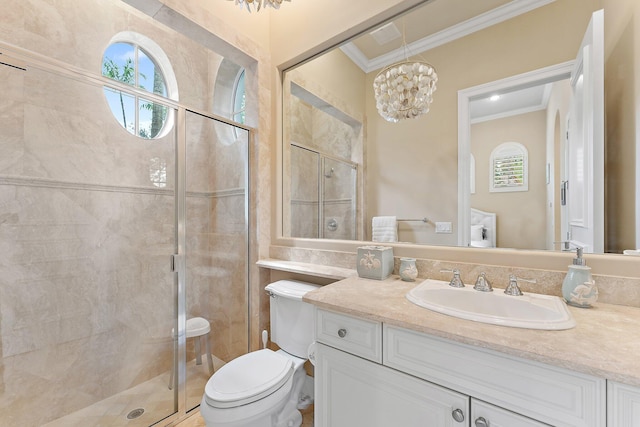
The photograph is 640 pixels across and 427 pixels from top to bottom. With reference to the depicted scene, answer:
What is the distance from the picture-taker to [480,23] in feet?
4.10

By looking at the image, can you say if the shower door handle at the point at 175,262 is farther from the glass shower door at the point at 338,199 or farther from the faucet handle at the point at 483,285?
the faucet handle at the point at 483,285

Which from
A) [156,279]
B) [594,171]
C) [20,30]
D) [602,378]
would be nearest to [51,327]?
[156,279]

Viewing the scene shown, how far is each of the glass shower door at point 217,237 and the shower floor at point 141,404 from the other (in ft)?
0.16

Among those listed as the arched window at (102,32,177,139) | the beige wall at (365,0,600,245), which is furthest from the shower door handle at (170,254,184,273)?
the beige wall at (365,0,600,245)

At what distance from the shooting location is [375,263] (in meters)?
1.27

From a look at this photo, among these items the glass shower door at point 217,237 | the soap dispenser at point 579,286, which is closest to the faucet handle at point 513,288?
the soap dispenser at point 579,286

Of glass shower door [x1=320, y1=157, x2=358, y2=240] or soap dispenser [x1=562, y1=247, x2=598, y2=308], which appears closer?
soap dispenser [x1=562, y1=247, x2=598, y2=308]

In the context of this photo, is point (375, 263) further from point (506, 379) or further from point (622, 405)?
point (622, 405)

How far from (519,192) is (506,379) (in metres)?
0.81

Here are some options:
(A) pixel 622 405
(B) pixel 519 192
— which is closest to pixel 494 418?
(A) pixel 622 405

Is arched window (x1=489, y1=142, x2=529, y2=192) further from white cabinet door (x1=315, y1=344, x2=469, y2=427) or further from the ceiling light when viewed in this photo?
white cabinet door (x1=315, y1=344, x2=469, y2=427)

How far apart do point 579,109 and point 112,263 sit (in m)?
2.66

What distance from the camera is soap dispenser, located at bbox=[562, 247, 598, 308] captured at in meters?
0.86

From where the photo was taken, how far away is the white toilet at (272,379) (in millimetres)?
1102
